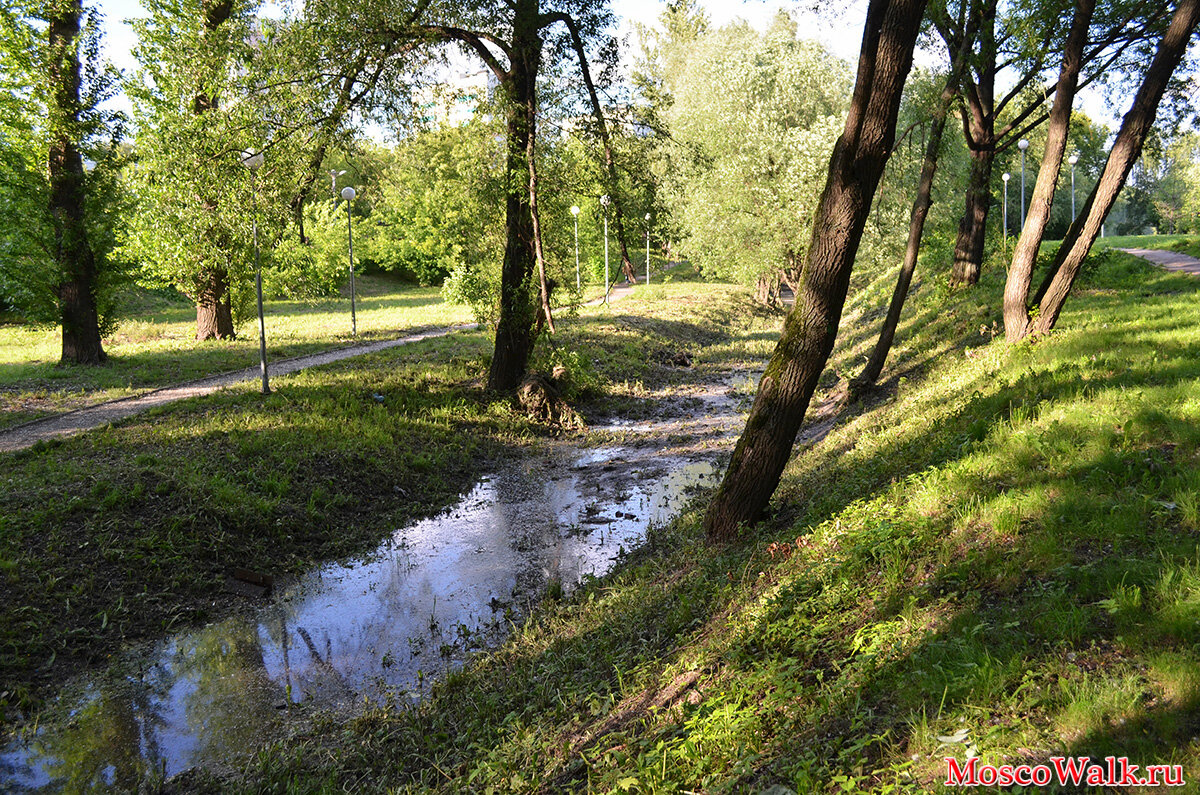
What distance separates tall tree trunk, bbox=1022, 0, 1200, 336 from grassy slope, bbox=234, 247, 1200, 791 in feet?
7.65

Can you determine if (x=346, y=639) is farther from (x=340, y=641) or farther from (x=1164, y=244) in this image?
(x=1164, y=244)

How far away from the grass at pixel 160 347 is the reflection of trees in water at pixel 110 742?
7.64m

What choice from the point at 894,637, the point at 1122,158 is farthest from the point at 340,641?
the point at 1122,158

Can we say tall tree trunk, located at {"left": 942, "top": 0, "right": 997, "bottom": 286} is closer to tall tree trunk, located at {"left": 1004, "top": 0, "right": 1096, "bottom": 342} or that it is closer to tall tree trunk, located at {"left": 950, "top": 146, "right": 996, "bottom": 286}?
tall tree trunk, located at {"left": 950, "top": 146, "right": 996, "bottom": 286}

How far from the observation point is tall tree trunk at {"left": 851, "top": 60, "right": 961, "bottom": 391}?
11.8 metres

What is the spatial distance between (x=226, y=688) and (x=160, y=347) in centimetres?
1756

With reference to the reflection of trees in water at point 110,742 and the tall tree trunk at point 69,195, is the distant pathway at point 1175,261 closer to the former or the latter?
the reflection of trees in water at point 110,742

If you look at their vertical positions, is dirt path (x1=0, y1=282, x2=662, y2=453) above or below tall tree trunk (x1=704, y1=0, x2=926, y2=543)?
below

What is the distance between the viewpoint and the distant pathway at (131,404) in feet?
36.9

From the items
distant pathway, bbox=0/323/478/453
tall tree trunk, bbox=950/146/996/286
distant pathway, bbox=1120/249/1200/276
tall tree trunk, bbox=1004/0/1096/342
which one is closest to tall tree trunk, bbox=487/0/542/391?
distant pathway, bbox=0/323/478/453

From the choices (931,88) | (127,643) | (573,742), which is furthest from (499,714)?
(931,88)

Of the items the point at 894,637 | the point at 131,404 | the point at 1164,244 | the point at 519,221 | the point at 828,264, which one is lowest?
the point at 894,637

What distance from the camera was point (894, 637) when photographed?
14.1 ft

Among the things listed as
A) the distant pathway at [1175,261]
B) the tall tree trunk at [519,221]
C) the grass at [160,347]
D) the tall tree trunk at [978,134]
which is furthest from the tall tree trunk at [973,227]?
the grass at [160,347]
